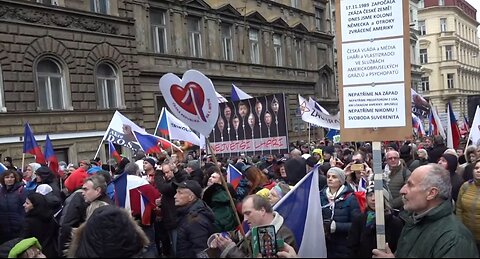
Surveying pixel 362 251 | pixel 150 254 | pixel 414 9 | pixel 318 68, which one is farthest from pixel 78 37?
pixel 414 9

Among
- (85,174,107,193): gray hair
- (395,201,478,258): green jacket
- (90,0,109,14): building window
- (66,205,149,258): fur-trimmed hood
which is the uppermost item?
(90,0,109,14): building window

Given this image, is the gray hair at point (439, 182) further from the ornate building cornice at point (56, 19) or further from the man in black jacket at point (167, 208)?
the ornate building cornice at point (56, 19)

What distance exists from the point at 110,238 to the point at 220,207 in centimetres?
298

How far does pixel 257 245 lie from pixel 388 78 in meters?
1.74

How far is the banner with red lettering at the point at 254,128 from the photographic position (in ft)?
30.7

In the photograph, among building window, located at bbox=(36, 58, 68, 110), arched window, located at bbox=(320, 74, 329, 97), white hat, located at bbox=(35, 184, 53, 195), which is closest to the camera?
white hat, located at bbox=(35, 184, 53, 195)

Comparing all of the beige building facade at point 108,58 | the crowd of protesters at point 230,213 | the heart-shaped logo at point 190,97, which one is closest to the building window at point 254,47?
the beige building facade at point 108,58

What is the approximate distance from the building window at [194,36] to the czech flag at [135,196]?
1888cm

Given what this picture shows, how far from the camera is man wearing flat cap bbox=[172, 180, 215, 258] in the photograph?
14.9 ft

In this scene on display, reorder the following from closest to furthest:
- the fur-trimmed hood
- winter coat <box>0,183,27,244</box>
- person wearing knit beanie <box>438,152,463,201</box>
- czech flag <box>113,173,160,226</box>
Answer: the fur-trimmed hood < person wearing knit beanie <box>438,152,463,201</box> < czech flag <box>113,173,160,226</box> < winter coat <box>0,183,27,244</box>

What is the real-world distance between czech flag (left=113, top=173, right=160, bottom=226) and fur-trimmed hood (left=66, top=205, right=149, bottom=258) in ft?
13.4

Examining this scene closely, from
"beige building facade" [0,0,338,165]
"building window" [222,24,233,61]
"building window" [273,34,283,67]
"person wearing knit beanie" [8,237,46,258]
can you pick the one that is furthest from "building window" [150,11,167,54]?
"person wearing knit beanie" [8,237,46,258]

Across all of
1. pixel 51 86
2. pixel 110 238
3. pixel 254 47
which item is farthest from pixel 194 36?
pixel 110 238

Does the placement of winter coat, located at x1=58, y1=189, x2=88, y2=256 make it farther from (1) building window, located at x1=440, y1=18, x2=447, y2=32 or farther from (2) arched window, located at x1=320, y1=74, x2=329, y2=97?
(1) building window, located at x1=440, y1=18, x2=447, y2=32
